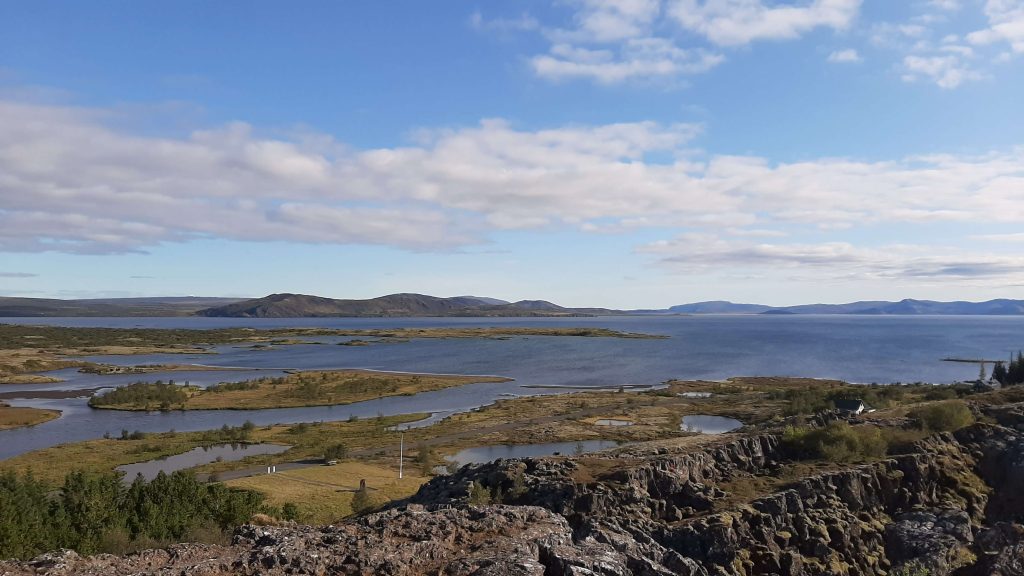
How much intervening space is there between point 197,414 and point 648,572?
9264 centimetres

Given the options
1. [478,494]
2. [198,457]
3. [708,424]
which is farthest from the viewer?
[708,424]

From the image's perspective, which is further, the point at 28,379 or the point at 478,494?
the point at 28,379

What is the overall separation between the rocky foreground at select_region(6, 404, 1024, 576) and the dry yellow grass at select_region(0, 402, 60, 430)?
77353mm

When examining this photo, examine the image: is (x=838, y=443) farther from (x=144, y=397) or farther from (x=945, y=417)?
(x=144, y=397)

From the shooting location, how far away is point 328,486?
47750 millimetres

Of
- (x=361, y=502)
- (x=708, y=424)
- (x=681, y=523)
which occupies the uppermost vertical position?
(x=681, y=523)

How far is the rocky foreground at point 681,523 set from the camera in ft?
47.0

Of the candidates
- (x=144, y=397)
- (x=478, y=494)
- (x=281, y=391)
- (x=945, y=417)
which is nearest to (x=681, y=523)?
(x=478, y=494)

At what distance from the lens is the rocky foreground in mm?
14328

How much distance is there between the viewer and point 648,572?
1519cm

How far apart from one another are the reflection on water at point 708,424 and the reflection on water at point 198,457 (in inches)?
1863

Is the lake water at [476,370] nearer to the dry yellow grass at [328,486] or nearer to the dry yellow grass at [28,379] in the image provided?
the dry yellow grass at [28,379]

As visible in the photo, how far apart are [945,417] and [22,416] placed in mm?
102498

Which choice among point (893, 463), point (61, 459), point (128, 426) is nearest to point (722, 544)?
point (893, 463)
